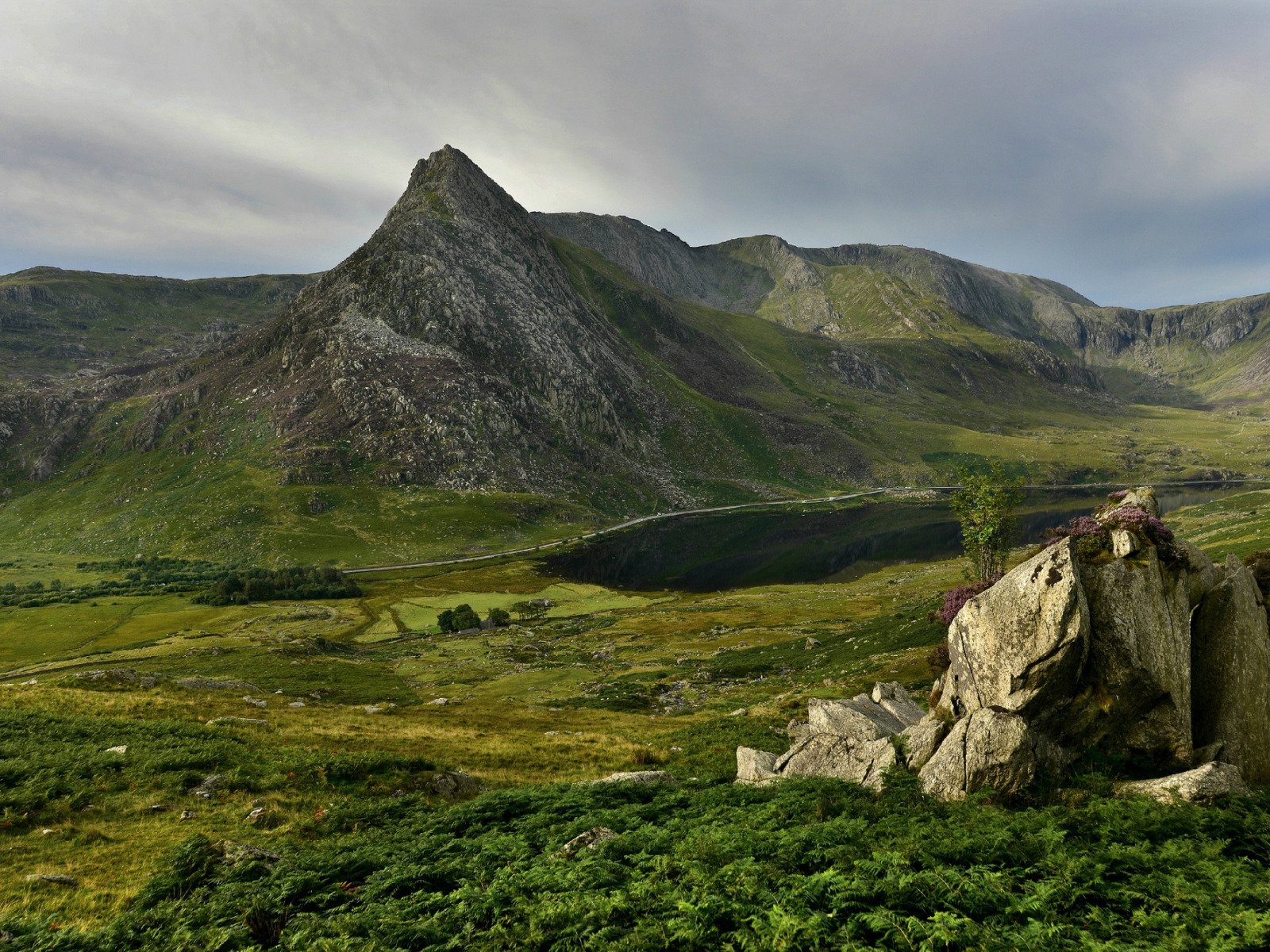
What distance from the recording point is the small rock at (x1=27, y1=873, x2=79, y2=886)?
1601 cm

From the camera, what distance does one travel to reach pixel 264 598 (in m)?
130

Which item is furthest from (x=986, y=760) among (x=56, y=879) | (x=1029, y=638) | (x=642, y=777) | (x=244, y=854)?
(x=56, y=879)

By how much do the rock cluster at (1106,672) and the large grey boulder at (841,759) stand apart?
12 cm

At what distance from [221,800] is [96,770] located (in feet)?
19.6

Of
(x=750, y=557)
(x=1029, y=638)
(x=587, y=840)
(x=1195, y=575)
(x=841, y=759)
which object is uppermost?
(x=1195, y=575)

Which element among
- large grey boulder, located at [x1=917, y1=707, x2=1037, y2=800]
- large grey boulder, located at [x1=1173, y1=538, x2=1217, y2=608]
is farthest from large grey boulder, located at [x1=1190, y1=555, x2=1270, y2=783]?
large grey boulder, located at [x1=917, y1=707, x2=1037, y2=800]

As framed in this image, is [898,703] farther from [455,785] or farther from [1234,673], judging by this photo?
[455,785]

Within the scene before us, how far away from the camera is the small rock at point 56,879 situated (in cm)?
1601

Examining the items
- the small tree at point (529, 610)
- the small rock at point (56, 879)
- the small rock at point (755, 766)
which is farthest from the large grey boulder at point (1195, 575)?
the small tree at point (529, 610)

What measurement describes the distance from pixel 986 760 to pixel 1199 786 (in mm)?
5034

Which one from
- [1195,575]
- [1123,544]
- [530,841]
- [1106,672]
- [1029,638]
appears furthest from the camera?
[1195,575]

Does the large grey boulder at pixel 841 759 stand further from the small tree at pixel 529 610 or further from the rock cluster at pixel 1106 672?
the small tree at pixel 529 610

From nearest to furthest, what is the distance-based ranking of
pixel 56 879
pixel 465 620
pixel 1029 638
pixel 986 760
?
pixel 56 879
pixel 986 760
pixel 1029 638
pixel 465 620

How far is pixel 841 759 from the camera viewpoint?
23.9m
